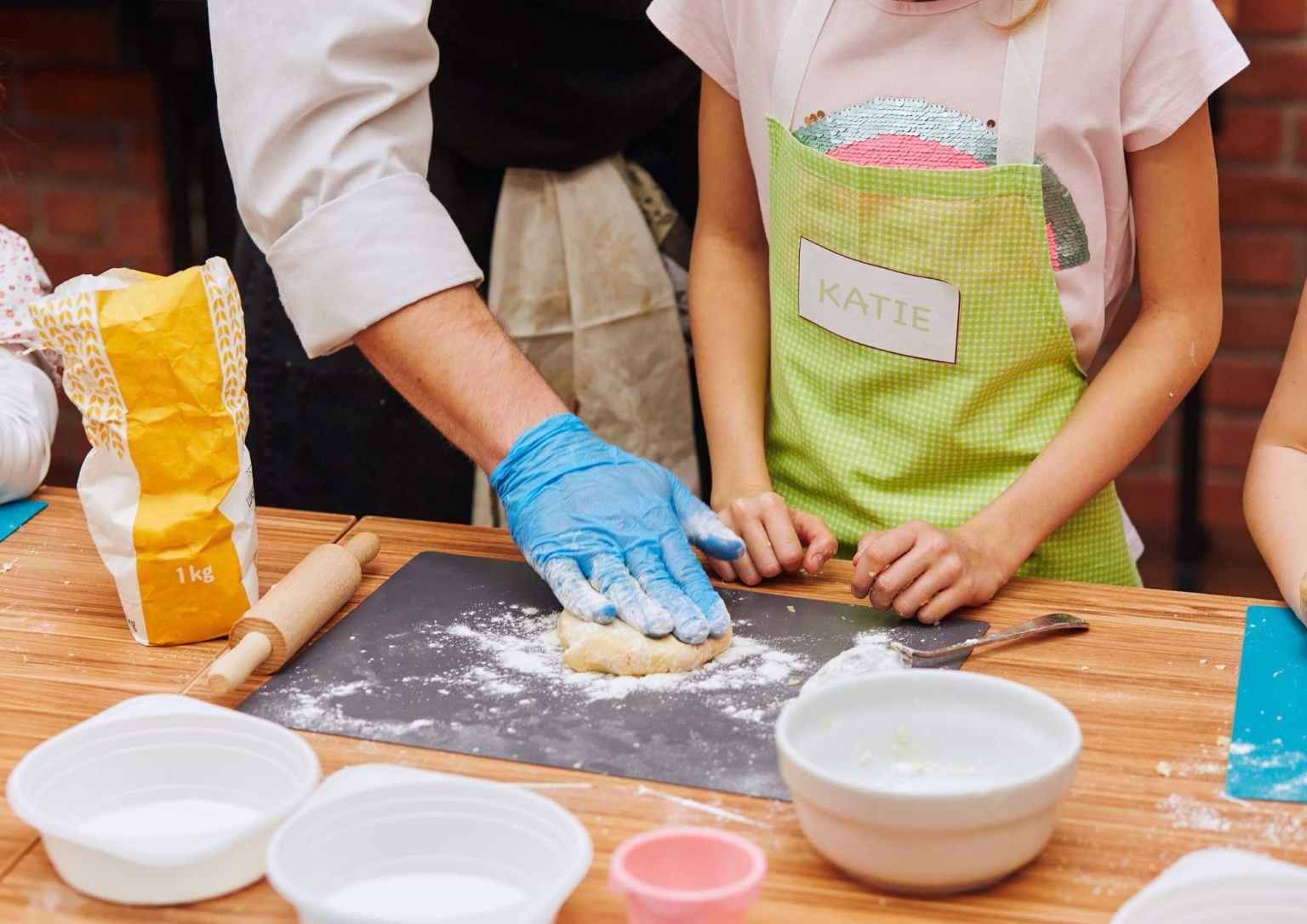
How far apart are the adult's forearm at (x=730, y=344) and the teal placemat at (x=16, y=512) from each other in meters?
0.67

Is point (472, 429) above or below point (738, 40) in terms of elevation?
below

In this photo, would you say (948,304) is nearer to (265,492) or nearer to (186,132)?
(265,492)

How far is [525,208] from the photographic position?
5.43ft

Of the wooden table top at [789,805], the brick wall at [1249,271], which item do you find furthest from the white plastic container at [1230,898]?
the brick wall at [1249,271]

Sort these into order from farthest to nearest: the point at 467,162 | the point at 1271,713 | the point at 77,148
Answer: the point at 77,148
the point at 467,162
the point at 1271,713

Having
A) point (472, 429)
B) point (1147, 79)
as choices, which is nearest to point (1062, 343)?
point (1147, 79)

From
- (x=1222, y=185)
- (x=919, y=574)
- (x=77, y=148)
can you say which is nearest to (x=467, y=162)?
(x=919, y=574)

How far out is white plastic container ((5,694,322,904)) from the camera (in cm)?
76

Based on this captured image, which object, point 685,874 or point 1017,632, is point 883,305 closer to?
point 1017,632

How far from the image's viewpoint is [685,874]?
2.37 feet

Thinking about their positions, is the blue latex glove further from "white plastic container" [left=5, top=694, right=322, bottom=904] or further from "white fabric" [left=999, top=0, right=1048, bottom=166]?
"white fabric" [left=999, top=0, right=1048, bottom=166]

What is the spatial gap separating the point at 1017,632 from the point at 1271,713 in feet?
0.62

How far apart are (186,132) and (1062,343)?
78.6 inches

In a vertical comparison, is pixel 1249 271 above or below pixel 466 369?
below
